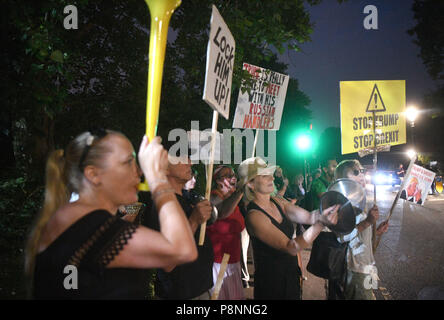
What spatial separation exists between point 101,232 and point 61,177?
0.50m

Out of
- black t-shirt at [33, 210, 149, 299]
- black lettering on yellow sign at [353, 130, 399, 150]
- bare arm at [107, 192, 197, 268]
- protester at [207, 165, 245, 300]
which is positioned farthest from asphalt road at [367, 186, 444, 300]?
black t-shirt at [33, 210, 149, 299]

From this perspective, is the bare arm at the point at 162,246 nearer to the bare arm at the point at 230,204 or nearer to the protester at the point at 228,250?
the protester at the point at 228,250

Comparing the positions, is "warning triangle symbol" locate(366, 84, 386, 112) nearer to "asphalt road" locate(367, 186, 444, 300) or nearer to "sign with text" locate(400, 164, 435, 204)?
"sign with text" locate(400, 164, 435, 204)

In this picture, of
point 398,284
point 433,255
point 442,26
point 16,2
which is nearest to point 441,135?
point 442,26

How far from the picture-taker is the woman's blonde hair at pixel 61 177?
4.82 feet

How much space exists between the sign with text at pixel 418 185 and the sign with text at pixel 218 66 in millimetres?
3235

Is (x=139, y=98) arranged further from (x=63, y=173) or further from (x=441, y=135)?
(x=441, y=135)

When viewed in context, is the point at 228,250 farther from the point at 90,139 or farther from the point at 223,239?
the point at 90,139

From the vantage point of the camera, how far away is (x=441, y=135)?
3475 centimetres

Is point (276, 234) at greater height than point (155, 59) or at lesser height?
lesser

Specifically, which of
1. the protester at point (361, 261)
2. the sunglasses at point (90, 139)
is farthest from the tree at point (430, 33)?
the sunglasses at point (90, 139)

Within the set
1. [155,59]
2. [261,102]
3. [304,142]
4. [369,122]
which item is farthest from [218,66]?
[304,142]

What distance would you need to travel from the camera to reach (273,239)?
260 centimetres

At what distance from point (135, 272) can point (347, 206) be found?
2.01m
